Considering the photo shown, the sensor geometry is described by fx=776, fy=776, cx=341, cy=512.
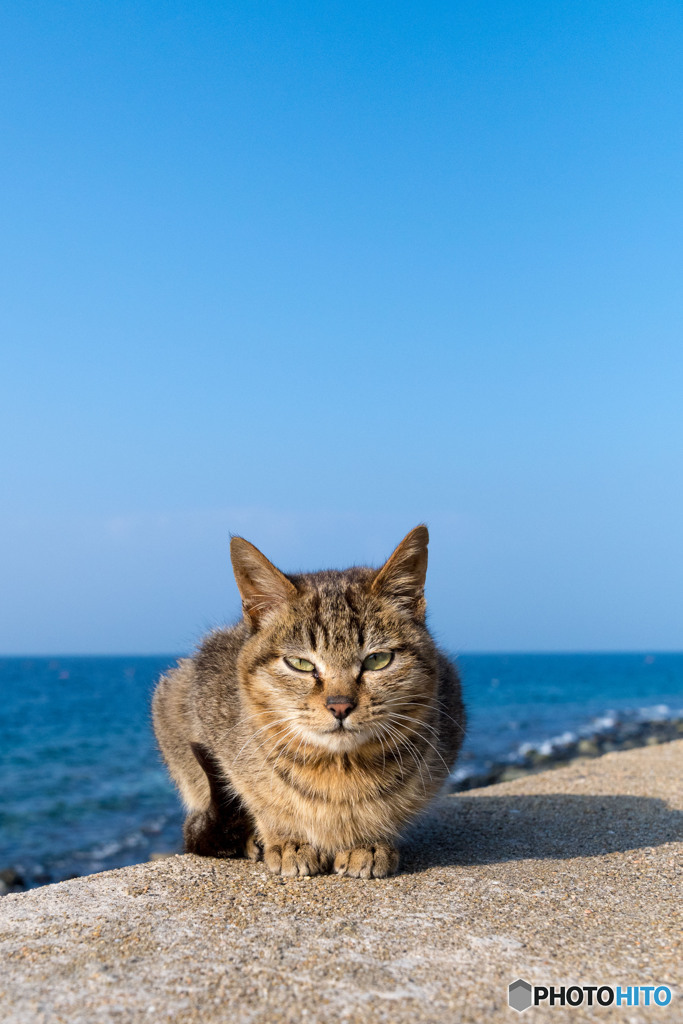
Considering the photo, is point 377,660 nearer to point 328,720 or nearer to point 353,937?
point 328,720

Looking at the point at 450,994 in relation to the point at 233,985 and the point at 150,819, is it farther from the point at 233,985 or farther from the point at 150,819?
the point at 150,819

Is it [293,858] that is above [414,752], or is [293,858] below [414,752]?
below

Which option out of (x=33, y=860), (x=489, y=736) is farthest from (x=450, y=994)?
(x=489, y=736)

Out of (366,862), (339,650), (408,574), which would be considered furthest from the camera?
(408,574)

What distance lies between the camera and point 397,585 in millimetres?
3824

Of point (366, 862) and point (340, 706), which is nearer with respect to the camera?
point (340, 706)

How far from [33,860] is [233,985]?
9787mm

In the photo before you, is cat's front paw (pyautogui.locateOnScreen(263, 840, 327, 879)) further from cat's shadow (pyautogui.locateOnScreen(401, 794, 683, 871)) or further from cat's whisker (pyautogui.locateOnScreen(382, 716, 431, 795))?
cat's whisker (pyautogui.locateOnScreen(382, 716, 431, 795))

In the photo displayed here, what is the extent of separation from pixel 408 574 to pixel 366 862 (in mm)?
1365

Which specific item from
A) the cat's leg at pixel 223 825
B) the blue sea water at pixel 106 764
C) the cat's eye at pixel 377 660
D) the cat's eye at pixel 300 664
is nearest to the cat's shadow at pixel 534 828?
the blue sea water at pixel 106 764

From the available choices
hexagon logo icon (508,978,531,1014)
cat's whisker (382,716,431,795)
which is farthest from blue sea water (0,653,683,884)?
hexagon logo icon (508,978,531,1014)

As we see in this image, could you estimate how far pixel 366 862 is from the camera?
3637 millimetres

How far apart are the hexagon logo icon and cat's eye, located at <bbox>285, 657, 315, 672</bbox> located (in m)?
1.46

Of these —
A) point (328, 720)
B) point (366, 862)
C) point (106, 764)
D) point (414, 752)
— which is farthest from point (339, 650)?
point (106, 764)
